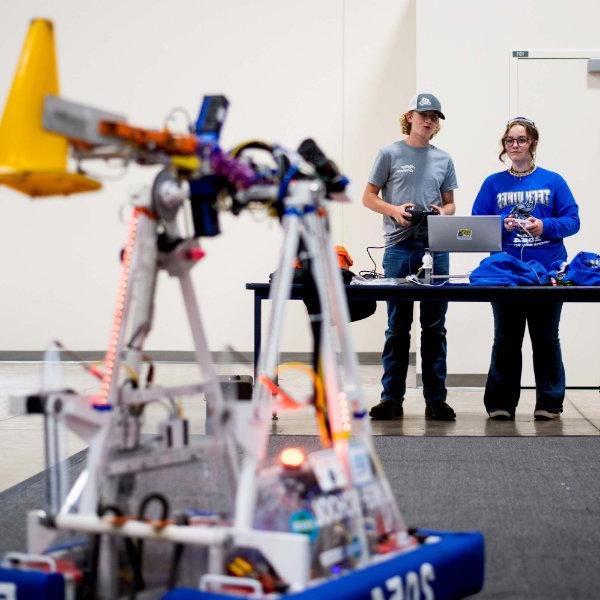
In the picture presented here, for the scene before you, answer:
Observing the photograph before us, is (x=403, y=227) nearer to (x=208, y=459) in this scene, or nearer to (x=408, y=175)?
(x=408, y=175)

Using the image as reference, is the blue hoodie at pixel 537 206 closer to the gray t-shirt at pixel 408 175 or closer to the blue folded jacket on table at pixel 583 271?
the blue folded jacket on table at pixel 583 271

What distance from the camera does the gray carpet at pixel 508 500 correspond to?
2719 mm

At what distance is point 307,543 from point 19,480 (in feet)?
7.44

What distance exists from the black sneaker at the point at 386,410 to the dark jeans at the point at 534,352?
1.62 feet

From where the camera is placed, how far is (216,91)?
333 inches

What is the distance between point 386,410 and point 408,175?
1.18m

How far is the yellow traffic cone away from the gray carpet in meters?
1.29

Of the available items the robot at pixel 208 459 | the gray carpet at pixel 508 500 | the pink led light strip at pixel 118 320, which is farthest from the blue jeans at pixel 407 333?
the pink led light strip at pixel 118 320

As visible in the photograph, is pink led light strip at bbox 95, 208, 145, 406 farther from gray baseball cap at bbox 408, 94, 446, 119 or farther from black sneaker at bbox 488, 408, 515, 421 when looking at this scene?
black sneaker at bbox 488, 408, 515, 421

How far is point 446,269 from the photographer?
17.3 ft

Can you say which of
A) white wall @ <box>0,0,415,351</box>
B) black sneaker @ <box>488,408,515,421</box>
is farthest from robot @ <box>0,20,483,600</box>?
white wall @ <box>0,0,415,351</box>

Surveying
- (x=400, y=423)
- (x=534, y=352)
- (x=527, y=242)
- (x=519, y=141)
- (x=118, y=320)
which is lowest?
(x=400, y=423)

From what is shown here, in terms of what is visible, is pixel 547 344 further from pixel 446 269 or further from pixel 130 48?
pixel 130 48

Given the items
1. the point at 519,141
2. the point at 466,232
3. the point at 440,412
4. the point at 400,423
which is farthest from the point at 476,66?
the point at 400,423
